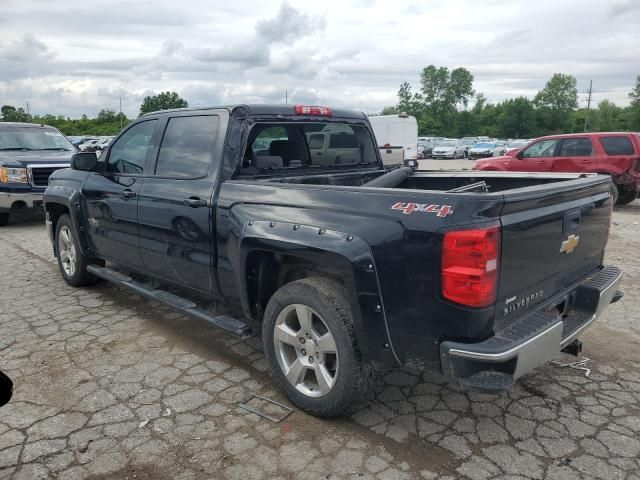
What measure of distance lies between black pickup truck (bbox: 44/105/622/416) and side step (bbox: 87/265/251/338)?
0.01m

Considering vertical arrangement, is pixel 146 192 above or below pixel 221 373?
above

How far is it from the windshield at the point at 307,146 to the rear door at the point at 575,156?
9.02m

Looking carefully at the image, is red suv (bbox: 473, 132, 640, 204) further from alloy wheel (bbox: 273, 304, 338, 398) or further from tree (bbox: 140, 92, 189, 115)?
tree (bbox: 140, 92, 189, 115)

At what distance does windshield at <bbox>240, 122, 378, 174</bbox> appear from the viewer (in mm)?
4059

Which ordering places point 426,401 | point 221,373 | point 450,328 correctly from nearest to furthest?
1. point 450,328
2. point 426,401
3. point 221,373

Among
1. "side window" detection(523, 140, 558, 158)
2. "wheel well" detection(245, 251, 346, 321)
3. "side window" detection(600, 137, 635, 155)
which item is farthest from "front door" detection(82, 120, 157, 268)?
"side window" detection(523, 140, 558, 158)

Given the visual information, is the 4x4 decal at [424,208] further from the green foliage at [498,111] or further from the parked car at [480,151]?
the green foliage at [498,111]

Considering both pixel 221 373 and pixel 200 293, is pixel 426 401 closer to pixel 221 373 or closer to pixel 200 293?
pixel 221 373

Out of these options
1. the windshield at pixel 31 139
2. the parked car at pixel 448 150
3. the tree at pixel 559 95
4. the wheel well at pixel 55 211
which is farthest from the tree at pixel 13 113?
the tree at pixel 559 95

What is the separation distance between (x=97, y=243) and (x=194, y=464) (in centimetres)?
305

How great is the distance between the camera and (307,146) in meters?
4.51

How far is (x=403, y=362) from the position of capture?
9.19 feet

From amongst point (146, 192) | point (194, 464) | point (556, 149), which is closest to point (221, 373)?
point (194, 464)

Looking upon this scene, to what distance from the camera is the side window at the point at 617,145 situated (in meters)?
11.6
